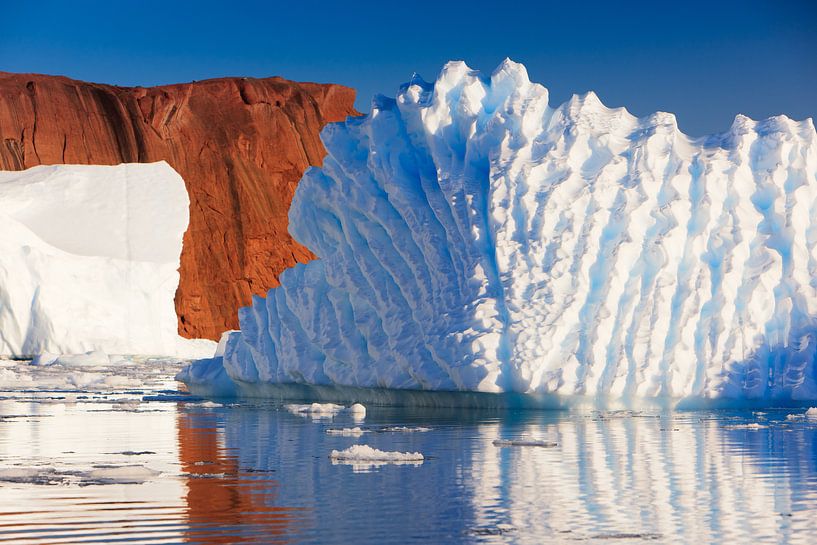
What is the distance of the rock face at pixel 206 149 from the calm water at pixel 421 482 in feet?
146

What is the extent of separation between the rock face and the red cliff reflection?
154ft

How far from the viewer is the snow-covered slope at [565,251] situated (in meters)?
12.7

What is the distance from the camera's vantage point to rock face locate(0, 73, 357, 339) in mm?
55438

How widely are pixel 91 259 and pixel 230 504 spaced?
29186 millimetres

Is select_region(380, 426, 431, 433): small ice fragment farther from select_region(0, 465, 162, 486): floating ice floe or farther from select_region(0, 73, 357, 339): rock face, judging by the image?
select_region(0, 73, 357, 339): rock face

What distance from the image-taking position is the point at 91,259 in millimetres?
34406

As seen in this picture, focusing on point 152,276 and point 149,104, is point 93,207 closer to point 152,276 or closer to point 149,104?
point 152,276

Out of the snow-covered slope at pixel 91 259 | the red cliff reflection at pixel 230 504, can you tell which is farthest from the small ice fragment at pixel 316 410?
the snow-covered slope at pixel 91 259

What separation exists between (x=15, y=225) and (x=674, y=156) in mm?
23389

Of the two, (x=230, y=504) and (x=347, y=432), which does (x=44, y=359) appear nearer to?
(x=347, y=432)

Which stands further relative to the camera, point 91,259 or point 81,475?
point 91,259

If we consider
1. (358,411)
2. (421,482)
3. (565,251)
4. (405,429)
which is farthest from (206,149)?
(421,482)

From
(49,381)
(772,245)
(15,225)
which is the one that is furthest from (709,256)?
(15,225)

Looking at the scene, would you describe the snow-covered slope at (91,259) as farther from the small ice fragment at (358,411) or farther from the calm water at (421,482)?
the calm water at (421,482)
